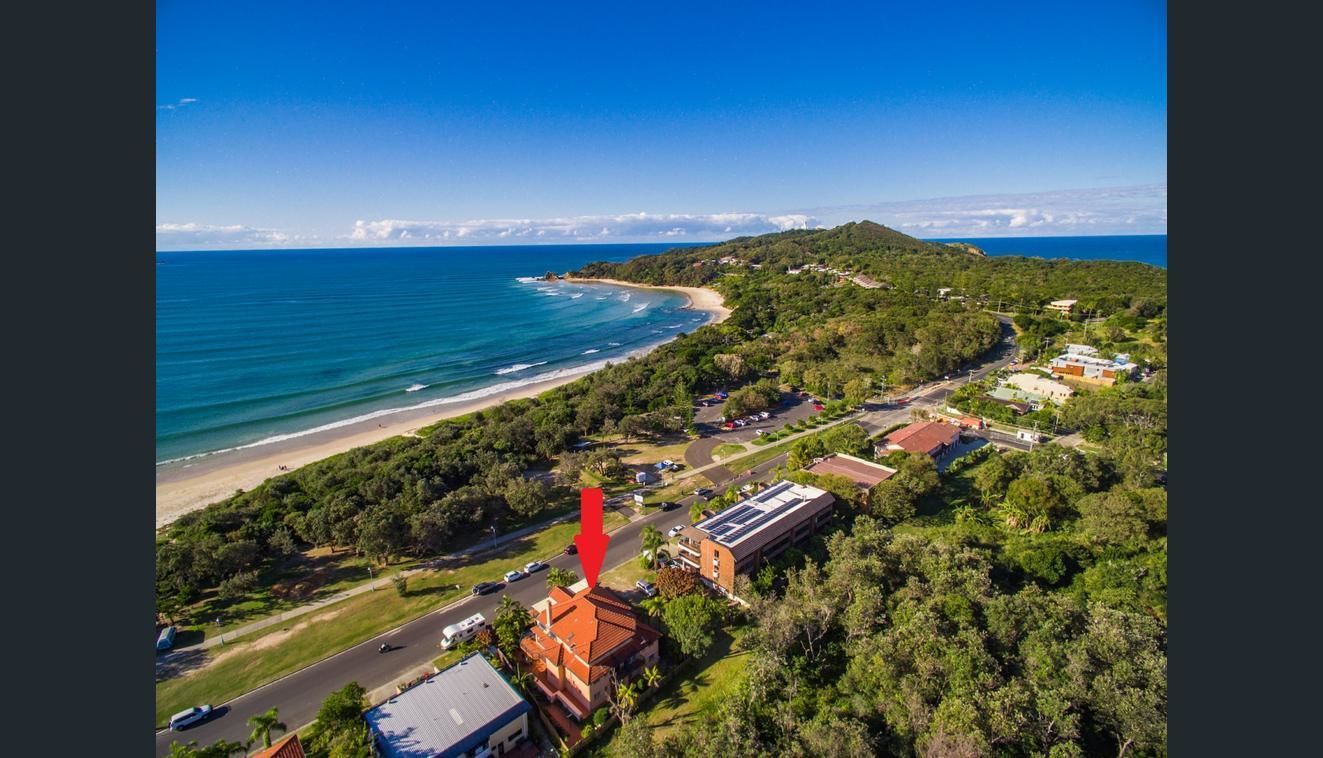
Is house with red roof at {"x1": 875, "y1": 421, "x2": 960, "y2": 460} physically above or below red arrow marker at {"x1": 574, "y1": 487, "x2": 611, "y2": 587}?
above

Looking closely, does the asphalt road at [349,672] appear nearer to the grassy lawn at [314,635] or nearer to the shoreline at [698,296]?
the grassy lawn at [314,635]

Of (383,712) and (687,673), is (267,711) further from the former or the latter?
(687,673)

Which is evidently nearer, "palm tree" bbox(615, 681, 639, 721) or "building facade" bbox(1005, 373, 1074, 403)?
"palm tree" bbox(615, 681, 639, 721)

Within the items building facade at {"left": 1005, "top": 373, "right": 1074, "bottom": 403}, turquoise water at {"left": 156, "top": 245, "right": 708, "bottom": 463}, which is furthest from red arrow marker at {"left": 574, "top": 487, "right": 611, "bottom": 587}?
building facade at {"left": 1005, "top": 373, "right": 1074, "bottom": 403}

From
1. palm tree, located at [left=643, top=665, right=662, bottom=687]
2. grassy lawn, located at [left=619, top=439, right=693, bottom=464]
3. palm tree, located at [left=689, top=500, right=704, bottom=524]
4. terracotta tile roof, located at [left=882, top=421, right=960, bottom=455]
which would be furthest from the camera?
grassy lawn, located at [left=619, top=439, right=693, bottom=464]

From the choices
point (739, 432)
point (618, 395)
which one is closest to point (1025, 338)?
point (739, 432)

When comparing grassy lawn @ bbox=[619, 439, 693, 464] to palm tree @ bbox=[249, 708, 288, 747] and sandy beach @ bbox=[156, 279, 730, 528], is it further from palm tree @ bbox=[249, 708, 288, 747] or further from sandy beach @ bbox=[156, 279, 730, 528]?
palm tree @ bbox=[249, 708, 288, 747]

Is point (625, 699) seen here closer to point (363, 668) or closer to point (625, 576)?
point (625, 576)

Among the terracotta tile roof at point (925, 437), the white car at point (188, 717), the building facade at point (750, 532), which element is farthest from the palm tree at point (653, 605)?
the terracotta tile roof at point (925, 437)

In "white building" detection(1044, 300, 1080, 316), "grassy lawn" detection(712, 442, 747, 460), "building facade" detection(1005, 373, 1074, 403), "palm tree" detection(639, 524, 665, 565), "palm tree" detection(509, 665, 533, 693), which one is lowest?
"palm tree" detection(509, 665, 533, 693)
